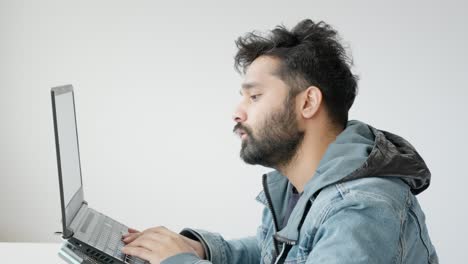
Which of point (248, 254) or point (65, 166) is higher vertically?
point (65, 166)

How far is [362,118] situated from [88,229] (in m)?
2.21

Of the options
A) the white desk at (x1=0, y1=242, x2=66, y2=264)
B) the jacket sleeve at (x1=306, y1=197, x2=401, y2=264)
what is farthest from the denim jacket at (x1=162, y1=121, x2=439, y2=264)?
the white desk at (x1=0, y1=242, x2=66, y2=264)

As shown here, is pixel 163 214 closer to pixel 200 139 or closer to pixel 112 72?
pixel 200 139

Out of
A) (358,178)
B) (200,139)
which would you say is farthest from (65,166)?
(200,139)

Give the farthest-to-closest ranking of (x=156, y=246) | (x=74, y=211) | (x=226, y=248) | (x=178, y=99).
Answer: (x=178, y=99) → (x=226, y=248) → (x=74, y=211) → (x=156, y=246)

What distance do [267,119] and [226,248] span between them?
38 cm

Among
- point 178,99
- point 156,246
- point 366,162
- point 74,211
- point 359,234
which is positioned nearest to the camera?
point 359,234

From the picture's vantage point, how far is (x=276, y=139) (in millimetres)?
1293

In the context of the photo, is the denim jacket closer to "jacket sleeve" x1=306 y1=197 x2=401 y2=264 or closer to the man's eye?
"jacket sleeve" x1=306 y1=197 x2=401 y2=264

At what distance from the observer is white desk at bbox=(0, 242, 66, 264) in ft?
4.44

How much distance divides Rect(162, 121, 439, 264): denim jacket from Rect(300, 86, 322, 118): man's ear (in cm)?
9

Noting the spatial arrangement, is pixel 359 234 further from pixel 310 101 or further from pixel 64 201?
pixel 64 201

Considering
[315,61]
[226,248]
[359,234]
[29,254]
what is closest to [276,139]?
[315,61]

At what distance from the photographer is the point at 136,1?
3146 mm
